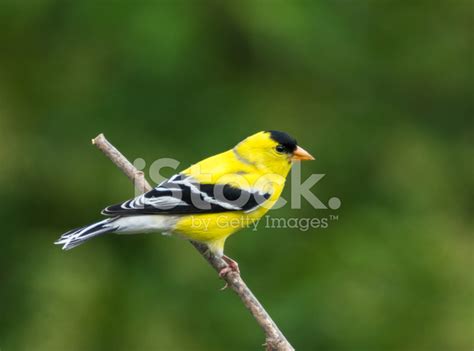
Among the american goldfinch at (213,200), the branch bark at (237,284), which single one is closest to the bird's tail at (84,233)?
the american goldfinch at (213,200)

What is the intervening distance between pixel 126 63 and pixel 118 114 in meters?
0.40

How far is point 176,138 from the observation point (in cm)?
572

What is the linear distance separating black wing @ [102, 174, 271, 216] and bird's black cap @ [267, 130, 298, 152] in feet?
1.28

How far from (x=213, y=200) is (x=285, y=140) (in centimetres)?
70

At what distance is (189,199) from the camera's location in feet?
14.4

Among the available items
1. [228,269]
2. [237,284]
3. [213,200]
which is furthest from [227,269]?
[213,200]

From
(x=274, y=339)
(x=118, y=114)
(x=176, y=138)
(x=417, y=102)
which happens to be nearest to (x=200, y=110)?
(x=176, y=138)

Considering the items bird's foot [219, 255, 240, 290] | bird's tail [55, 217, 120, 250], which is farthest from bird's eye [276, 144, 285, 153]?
bird's tail [55, 217, 120, 250]

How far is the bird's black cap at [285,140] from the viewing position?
4809 mm

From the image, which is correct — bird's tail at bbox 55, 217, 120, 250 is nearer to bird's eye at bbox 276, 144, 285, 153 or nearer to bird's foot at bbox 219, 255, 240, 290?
bird's foot at bbox 219, 255, 240, 290

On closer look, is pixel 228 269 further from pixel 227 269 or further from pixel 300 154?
pixel 300 154

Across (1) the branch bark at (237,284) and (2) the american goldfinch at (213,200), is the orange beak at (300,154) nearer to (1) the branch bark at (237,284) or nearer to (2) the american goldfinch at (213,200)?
(2) the american goldfinch at (213,200)

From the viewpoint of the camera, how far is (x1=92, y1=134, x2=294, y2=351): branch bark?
11.9ft

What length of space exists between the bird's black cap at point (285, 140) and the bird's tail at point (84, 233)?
48.2 inches
